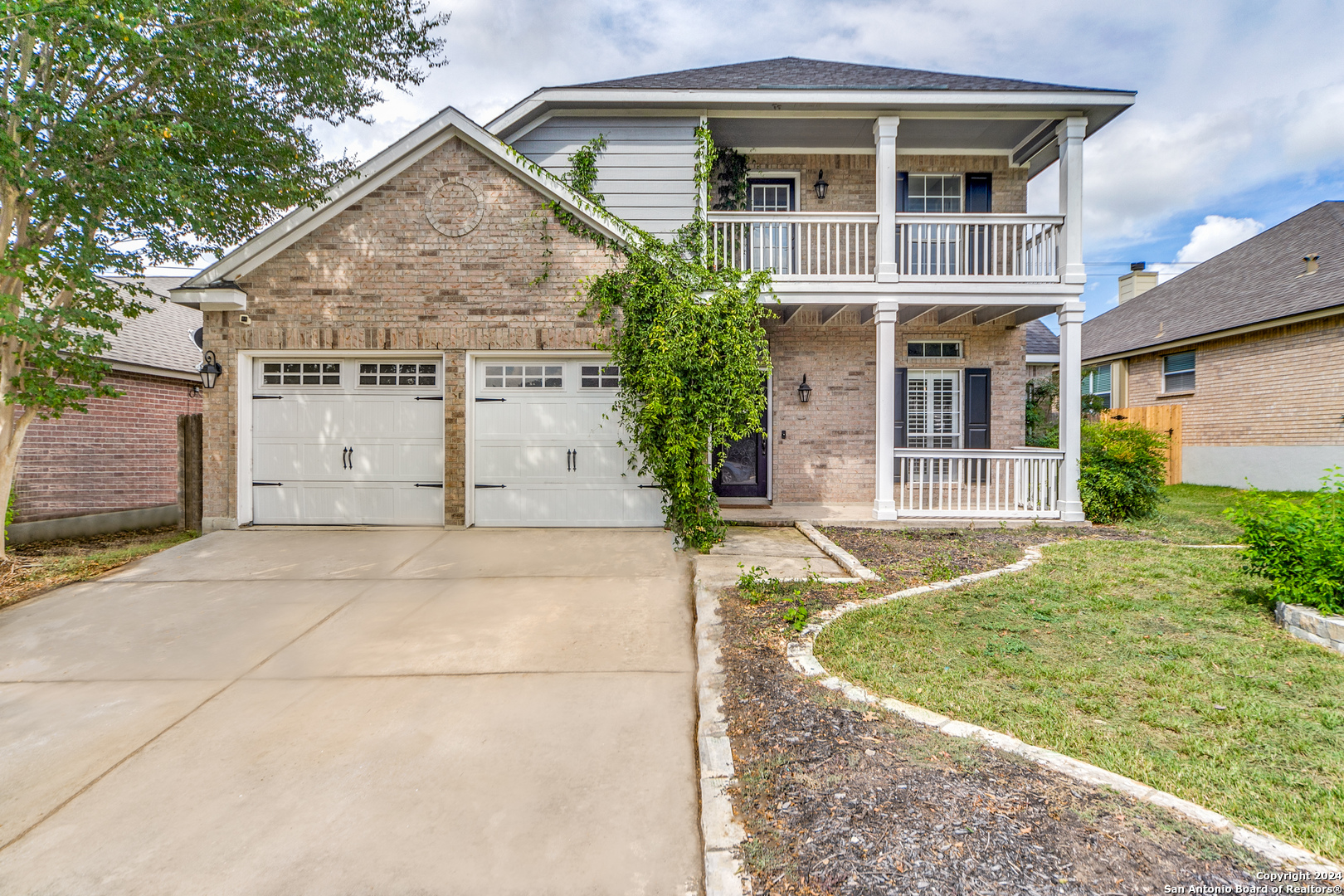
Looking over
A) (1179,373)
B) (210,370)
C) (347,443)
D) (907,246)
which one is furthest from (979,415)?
(210,370)

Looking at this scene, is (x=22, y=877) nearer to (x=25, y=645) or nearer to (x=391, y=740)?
(x=391, y=740)

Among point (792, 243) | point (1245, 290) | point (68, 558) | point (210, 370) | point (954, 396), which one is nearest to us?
point (68, 558)

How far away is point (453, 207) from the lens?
7105mm

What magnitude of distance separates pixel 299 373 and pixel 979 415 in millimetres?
10420

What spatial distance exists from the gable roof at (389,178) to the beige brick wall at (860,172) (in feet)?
13.3

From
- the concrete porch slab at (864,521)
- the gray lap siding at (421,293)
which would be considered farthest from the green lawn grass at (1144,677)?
the gray lap siding at (421,293)

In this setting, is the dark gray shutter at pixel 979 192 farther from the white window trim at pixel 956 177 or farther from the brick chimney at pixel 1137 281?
the brick chimney at pixel 1137 281

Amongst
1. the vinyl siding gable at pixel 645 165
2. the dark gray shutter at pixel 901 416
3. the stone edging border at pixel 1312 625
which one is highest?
the vinyl siding gable at pixel 645 165

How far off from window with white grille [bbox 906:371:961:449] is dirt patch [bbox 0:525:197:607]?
1082 cm

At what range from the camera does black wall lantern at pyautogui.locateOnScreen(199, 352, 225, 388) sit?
7.06 meters

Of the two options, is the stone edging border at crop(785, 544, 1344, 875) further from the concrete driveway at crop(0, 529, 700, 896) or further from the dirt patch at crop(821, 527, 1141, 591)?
the dirt patch at crop(821, 527, 1141, 591)

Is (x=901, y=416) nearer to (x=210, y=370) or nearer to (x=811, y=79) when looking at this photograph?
(x=811, y=79)

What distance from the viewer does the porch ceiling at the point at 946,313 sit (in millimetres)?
8656

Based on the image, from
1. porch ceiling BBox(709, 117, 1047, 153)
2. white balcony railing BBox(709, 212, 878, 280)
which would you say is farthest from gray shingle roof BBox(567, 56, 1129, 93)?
white balcony railing BBox(709, 212, 878, 280)
